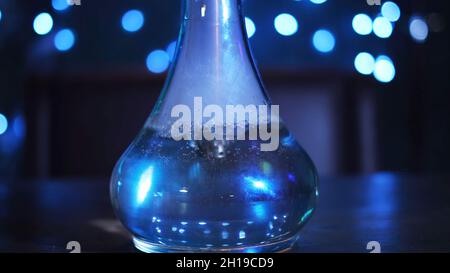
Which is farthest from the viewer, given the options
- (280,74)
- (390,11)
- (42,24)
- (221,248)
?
(42,24)

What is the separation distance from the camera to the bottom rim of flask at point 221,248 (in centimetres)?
30

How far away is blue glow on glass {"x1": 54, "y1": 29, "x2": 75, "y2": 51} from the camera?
1799 mm

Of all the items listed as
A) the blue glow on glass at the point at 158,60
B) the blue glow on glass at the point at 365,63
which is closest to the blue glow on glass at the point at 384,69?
the blue glow on glass at the point at 365,63

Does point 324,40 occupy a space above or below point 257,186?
above

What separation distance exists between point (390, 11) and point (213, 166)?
5.13ft

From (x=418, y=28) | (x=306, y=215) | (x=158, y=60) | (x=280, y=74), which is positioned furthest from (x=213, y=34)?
(x=418, y=28)

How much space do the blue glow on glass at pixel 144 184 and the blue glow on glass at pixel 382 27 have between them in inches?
60.4

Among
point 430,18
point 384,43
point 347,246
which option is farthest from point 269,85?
point 347,246

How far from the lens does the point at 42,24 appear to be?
72.9 inches

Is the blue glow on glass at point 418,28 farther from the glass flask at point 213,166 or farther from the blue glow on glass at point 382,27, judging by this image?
the glass flask at point 213,166

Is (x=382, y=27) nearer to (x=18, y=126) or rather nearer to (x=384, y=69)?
(x=384, y=69)

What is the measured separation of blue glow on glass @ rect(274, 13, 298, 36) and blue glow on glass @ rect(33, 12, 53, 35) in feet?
2.34

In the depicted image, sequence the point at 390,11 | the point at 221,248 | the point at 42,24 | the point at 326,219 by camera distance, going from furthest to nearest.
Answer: the point at 42,24 < the point at 390,11 < the point at 326,219 < the point at 221,248
